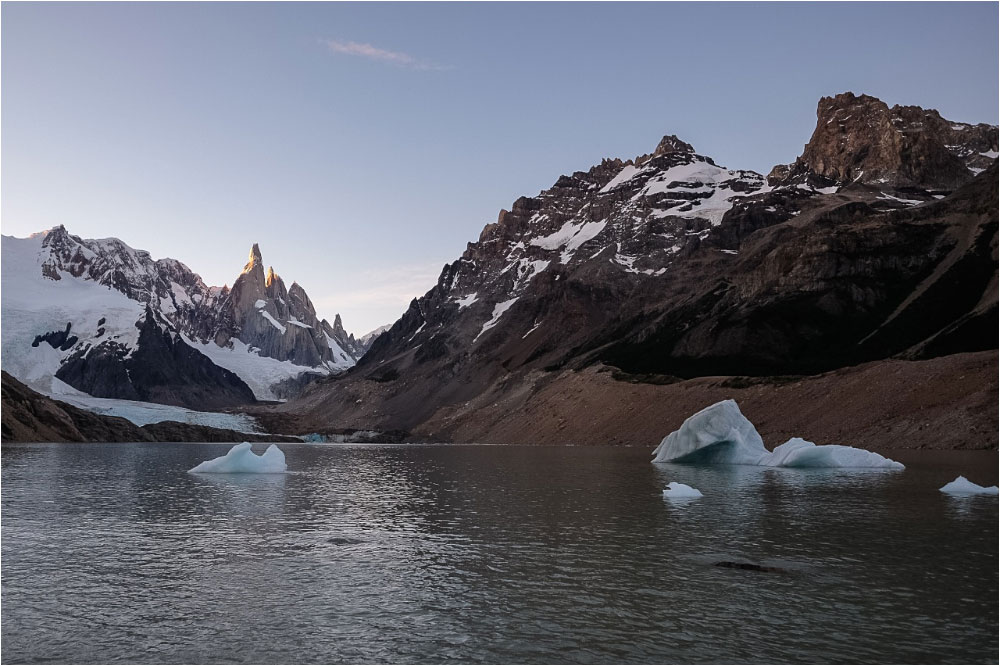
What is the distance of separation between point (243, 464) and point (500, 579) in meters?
41.5

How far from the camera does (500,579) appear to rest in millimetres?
19234

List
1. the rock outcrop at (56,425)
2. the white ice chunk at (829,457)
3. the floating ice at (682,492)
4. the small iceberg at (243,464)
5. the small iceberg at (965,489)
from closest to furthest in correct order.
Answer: the small iceberg at (965,489)
the floating ice at (682,492)
the small iceberg at (243,464)
the white ice chunk at (829,457)
the rock outcrop at (56,425)

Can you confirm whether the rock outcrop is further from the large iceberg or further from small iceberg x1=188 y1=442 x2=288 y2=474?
the large iceberg

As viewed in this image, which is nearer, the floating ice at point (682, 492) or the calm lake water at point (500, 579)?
the calm lake water at point (500, 579)

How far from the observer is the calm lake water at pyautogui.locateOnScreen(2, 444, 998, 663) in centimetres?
1393

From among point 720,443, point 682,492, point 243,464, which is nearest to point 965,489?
point 682,492

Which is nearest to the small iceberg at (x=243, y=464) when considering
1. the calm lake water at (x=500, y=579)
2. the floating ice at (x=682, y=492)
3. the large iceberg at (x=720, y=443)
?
the calm lake water at (x=500, y=579)

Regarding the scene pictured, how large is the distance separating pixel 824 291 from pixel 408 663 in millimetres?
144881

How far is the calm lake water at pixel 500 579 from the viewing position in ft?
45.7

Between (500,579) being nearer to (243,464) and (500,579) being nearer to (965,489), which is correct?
(965,489)

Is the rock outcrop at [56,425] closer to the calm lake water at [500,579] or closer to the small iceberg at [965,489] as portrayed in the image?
the calm lake water at [500,579]

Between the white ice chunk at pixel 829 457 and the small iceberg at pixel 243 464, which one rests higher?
the white ice chunk at pixel 829 457

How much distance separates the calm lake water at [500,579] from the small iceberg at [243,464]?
18.9 meters

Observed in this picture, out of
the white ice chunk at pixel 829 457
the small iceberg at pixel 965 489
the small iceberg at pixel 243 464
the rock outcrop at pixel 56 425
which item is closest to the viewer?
the small iceberg at pixel 965 489
